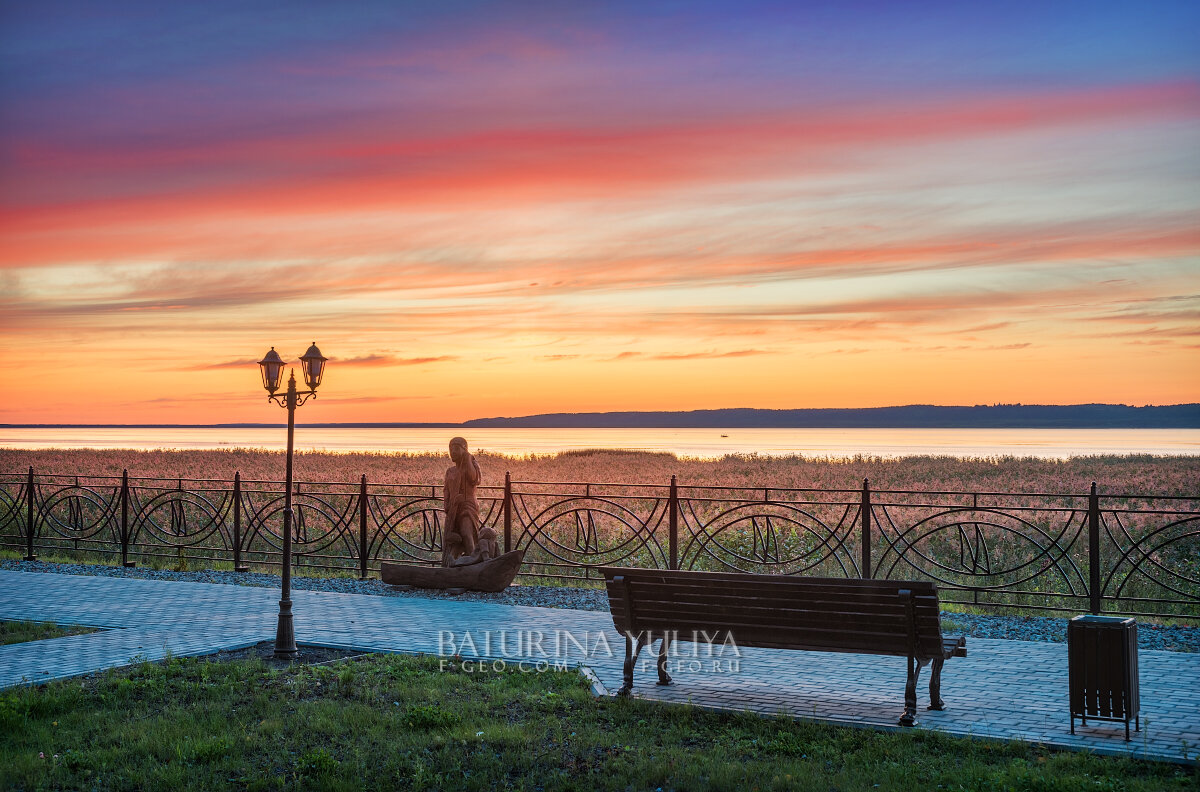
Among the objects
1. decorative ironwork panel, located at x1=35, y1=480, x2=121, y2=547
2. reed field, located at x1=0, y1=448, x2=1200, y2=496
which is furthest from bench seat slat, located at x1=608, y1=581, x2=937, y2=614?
reed field, located at x1=0, y1=448, x2=1200, y2=496

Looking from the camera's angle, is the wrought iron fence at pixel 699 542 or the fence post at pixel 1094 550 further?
the wrought iron fence at pixel 699 542

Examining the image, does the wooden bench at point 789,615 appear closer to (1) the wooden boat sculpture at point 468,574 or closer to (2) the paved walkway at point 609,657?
(2) the paved walkway at point 609,657

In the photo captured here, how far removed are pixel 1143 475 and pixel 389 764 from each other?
42.5 m

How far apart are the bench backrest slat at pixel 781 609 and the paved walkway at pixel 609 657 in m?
0.51

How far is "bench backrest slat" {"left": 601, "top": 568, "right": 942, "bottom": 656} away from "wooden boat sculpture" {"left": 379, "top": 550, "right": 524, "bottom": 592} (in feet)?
18.1

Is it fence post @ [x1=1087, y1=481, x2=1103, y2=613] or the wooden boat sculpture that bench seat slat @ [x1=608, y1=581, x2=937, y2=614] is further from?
Answer: the wooden boat sculpture

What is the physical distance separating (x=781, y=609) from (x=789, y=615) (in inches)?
2.7

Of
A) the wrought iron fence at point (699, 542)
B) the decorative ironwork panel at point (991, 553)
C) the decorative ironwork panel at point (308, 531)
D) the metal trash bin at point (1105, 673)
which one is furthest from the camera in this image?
the decorative ironwork panel at point (308, 531)

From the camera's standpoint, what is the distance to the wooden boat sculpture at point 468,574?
13344 millimetres

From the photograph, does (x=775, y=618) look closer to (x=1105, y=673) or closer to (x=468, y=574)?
(x=1105, y=673)

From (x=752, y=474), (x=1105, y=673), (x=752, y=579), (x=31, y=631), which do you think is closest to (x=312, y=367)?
(x=31, y=631)

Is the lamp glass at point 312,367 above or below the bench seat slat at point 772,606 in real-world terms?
above

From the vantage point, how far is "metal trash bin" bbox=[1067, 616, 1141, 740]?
6.66 m

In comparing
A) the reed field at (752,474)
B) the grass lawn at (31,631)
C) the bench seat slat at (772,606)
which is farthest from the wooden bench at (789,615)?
the reed field at (752,474)
